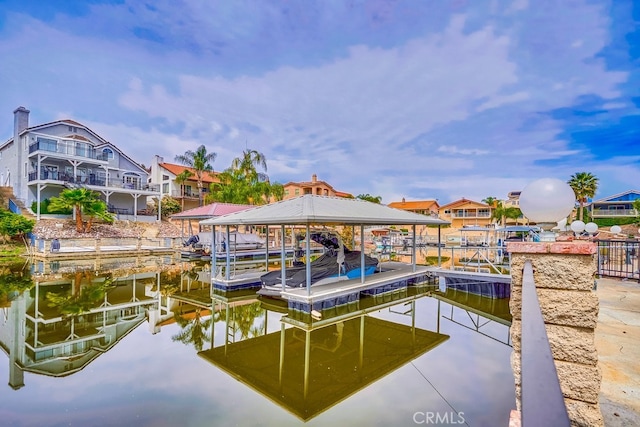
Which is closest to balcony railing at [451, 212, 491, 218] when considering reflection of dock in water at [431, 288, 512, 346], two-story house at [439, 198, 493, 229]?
two-story house at [439, 198, 493, 229]

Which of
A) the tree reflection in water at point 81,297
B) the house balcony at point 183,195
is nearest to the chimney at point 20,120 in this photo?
the house balcony at point 183,195

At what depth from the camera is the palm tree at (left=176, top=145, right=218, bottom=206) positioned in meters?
38.5

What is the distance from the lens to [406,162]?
43531 mm

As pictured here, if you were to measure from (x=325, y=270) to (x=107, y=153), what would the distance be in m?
33.7

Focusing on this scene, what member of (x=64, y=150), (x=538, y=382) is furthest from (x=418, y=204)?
(x=538, y=382)

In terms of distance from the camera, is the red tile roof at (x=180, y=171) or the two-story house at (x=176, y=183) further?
the red tile roof at (x=180, y=171)

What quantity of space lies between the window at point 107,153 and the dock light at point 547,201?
40.0 m

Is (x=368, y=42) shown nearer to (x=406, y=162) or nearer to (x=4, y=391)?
(x=4, y=391)

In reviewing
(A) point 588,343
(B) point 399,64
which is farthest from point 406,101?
(A) point 588,343

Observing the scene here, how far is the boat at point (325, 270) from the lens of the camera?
11.4 meters

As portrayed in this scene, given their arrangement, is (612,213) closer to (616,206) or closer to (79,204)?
(616,206)

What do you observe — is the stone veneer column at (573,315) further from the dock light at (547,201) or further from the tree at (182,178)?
the tree at (182,178)

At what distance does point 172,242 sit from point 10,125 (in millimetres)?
22135

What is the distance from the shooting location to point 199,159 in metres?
38.9
